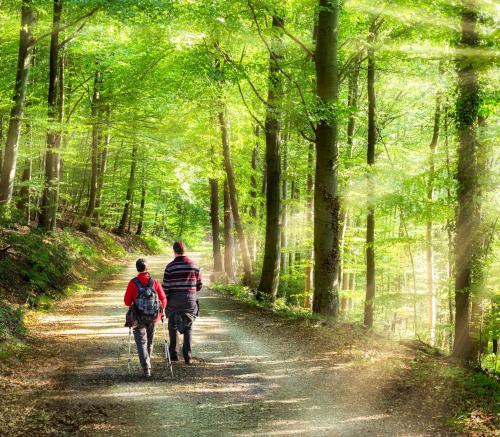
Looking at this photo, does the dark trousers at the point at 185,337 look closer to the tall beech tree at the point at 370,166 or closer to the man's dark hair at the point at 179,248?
the man's dark hair at the point at 179,248

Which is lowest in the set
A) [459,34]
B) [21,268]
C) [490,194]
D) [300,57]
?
[21,268]

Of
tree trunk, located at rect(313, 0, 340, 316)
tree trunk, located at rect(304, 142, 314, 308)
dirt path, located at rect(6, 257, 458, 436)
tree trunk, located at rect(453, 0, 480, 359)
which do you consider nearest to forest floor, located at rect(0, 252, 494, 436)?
dirt path, located at rect(6, 257, 458, 436)

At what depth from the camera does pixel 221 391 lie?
22.6ft

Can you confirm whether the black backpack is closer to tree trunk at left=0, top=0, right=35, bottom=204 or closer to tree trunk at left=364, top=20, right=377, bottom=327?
tree trunk at left=0, top=0, right=35, bottom=204

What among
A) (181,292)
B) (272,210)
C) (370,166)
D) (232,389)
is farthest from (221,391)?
(370,166)

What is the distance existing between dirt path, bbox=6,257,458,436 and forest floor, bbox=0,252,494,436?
16 mm

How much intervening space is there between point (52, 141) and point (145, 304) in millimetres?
11597

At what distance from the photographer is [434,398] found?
6480 mm

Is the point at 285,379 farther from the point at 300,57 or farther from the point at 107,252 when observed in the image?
the point at 107,252

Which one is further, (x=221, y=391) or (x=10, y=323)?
(x=10, y=323)

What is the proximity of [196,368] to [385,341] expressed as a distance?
4.05 m

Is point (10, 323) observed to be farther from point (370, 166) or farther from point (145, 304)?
point (370, 166)

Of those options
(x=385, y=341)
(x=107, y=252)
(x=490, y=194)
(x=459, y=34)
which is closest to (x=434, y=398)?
(x=385, y=341)

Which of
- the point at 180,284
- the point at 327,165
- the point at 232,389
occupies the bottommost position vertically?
the point at 232,389
